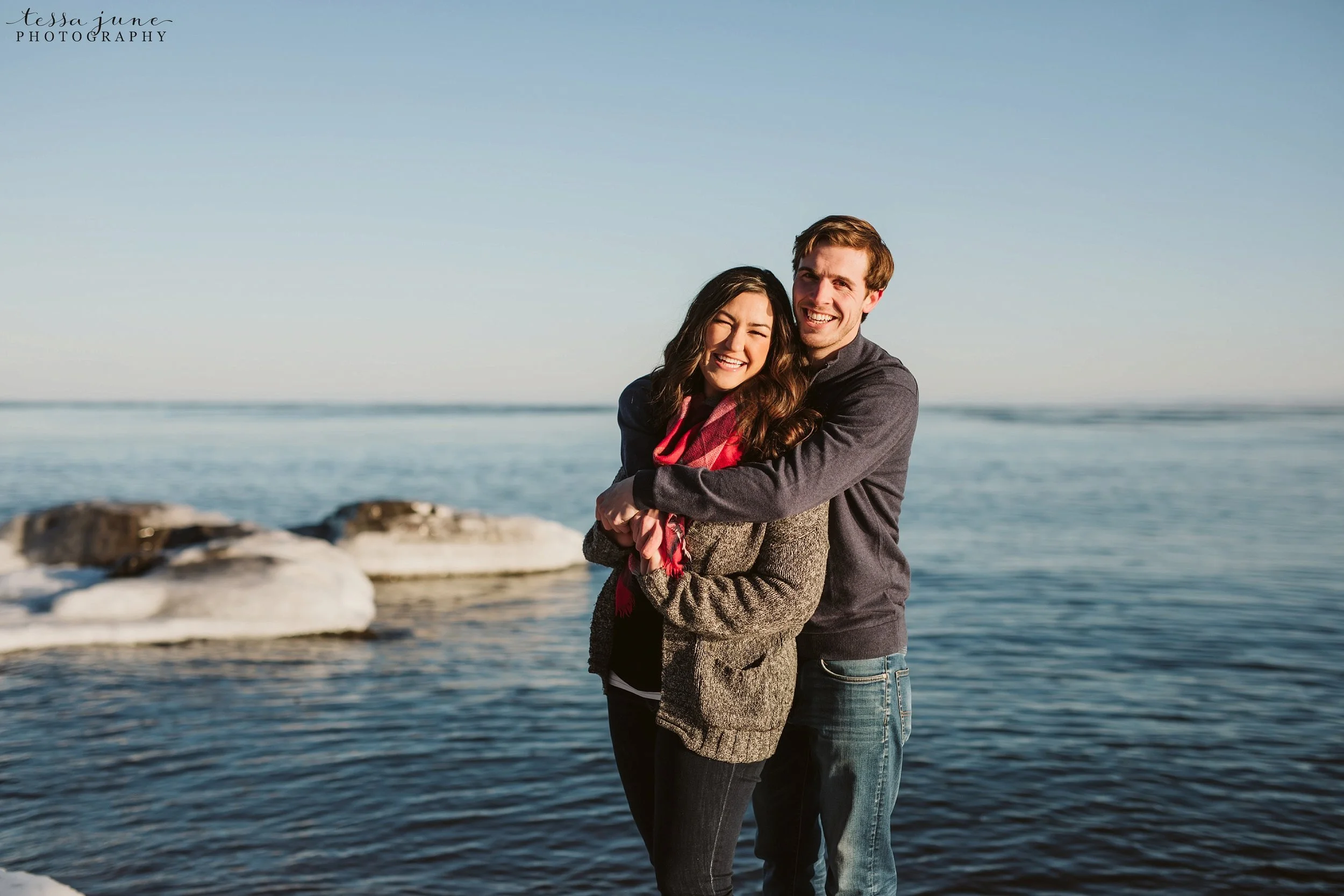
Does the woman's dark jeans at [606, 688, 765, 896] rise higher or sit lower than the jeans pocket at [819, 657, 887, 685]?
lower

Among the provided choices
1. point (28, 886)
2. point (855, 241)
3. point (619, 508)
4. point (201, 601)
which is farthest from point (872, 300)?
point (201, 601)

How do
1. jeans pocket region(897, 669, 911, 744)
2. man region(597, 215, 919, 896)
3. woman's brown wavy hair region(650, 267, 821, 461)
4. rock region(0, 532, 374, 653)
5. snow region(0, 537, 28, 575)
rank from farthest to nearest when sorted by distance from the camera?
snow region(0, 537, 28, 575), rock region(0, 532, 374, 653), jeans pocket region(897, 669, 911, 744), man region(597, 215, 919, 896), woman's brown wavy hair region(650, 267, 821, 461)

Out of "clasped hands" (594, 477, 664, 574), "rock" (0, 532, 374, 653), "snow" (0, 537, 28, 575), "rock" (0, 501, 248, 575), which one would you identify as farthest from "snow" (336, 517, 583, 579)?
"clasped hands" (594, 477, 664, 574)

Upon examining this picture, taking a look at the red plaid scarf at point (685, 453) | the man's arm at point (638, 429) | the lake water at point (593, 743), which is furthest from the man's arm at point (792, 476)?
the lake water at point (593, 743)

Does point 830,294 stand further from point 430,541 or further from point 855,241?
point 430,541

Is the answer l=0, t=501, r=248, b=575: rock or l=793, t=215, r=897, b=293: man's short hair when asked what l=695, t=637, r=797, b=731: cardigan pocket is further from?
l=0, t=501, r=248, b=575: rock

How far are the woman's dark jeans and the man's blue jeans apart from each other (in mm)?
323

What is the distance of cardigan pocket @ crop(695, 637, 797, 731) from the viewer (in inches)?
123

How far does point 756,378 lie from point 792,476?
45 cm

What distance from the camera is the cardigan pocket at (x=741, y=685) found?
3.13m

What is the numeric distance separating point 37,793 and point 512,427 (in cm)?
7587

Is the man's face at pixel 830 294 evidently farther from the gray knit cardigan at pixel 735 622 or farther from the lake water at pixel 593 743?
the lake water at pixel 593 743

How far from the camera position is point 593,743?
29.5 feet

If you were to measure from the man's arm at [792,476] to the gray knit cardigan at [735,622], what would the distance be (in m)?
0.12
